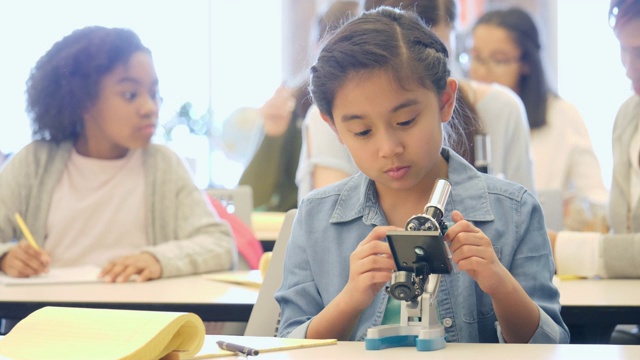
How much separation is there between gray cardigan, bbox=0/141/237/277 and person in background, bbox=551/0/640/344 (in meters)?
0.96

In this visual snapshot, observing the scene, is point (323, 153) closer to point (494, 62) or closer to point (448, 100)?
point (448, 100)

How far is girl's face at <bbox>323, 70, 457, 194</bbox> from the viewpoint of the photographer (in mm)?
1428

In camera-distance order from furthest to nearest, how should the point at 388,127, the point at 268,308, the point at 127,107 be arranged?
the point at 127,107 < the point at 268,308 < the point at 388,127

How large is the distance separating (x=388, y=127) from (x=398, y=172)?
2.9 inches

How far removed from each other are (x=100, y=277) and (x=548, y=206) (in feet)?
4.56

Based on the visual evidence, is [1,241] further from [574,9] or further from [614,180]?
[574,9]

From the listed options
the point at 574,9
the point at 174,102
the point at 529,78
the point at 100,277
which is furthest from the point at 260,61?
the point at 100,277

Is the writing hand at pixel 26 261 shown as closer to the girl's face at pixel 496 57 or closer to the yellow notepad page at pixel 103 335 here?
the yellow notepad page at pixel 103 335

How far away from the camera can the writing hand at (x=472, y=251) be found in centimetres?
121

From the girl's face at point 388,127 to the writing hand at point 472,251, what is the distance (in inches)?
8.8

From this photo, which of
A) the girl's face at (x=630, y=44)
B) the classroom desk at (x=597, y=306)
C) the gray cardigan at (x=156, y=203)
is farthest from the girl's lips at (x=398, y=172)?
the gray cardigan at (x=156, y=203)

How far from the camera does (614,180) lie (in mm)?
2500

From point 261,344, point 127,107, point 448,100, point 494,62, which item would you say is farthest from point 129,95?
point 494,62

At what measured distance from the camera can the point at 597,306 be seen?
173 centimetres
